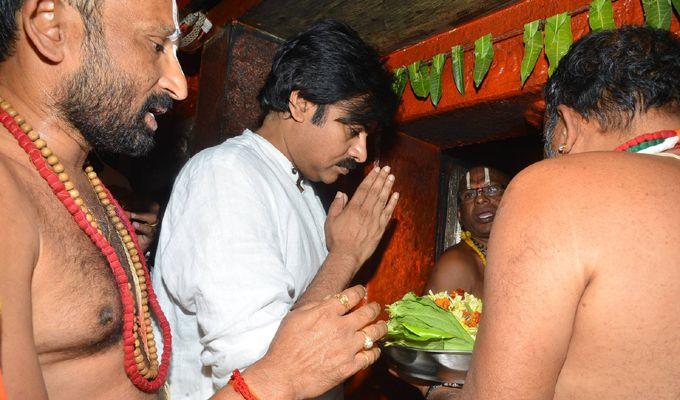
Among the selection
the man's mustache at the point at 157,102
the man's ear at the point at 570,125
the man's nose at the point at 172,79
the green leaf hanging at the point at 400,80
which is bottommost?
the man's ear at the point at 570,125

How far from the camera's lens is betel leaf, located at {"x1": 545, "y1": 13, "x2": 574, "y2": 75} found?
248 cm

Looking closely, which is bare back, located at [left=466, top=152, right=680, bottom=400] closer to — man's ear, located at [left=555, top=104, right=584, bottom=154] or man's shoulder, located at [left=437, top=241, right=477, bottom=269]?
man's ear, located at [left=555, top=104, right=584, bottom=154]

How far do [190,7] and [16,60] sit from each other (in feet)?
7.03

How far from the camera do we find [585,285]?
1344mm

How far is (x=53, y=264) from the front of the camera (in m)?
1.35

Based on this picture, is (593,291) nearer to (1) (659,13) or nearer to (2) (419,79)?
(1) (659,13)

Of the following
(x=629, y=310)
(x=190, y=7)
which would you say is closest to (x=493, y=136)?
(x=190, y=7)

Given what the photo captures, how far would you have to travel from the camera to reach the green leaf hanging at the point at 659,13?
86.5 inches

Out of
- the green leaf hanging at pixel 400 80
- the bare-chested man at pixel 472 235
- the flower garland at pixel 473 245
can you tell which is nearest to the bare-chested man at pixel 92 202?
the green leaf hanging at pixel 400 80

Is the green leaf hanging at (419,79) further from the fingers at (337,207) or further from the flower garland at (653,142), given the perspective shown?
the flower garland at (653,142)

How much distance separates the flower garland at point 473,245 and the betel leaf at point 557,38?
1919 millimetres

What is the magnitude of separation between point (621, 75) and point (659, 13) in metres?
0.75

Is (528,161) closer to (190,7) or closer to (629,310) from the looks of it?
(190,7)

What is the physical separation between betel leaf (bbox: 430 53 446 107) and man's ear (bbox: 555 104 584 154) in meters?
1.28
